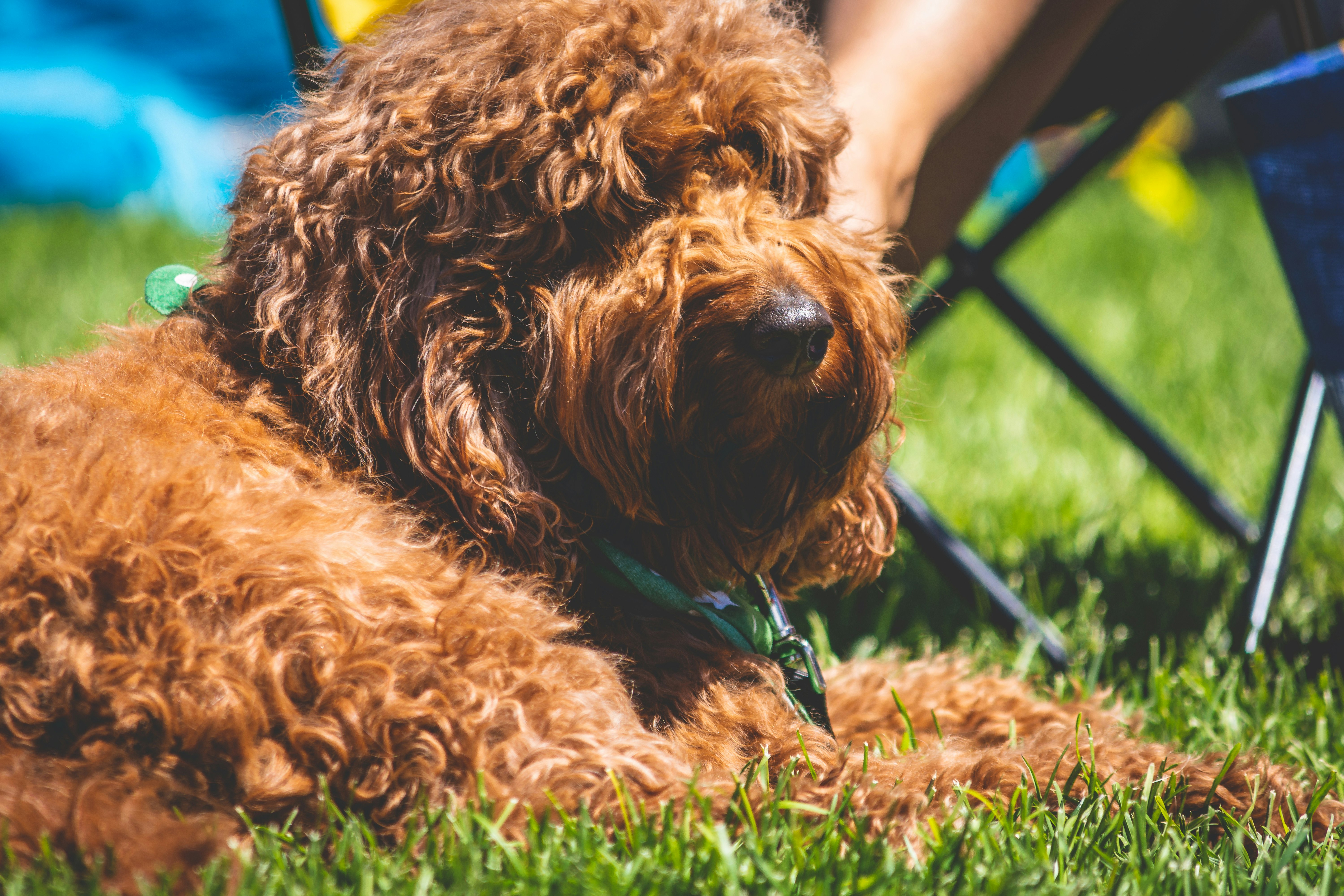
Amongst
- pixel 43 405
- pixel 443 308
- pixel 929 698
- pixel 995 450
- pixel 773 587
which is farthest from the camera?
pixel 995 450

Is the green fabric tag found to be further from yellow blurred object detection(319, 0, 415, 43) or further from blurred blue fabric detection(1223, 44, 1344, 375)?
blurred blue fabric detection(1223, 44, 1344, 375)

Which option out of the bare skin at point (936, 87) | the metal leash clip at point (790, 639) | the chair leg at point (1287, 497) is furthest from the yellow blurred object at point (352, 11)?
the chair leg at point (1287, 497)

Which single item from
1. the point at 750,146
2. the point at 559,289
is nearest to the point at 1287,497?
the point at 750,146

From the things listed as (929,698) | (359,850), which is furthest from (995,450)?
(359,850)

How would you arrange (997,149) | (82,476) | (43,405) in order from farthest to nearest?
(997,149), (43,405), (82,476)

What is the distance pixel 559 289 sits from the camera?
1.88 meters

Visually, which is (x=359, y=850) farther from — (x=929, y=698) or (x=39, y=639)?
(x=929, y=698)

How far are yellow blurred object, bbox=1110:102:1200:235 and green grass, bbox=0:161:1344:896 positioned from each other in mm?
1164

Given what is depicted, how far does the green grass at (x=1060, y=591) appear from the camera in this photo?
1.53 m

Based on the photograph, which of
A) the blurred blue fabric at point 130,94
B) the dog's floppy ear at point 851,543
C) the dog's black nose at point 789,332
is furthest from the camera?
the blurred blue fabric at point 130,94

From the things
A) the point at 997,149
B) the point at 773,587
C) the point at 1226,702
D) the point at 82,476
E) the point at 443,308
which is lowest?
the point at 1226,702

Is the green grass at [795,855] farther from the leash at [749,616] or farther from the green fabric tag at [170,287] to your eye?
the green fabric tag at [170,287]

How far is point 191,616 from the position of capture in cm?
152

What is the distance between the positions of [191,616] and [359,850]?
392mm
